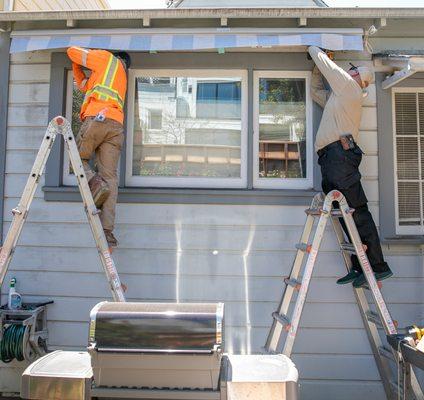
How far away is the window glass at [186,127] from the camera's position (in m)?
3.96

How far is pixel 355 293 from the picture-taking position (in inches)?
135

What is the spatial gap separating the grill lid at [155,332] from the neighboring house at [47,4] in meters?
3.83

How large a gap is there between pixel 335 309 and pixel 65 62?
304 cm

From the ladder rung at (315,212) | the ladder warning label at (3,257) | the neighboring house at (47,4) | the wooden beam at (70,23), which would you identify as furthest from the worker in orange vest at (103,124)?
the neighboring house at (47,4)

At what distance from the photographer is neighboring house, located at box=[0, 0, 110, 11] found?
4.59m

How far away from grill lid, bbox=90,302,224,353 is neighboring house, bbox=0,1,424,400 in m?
1.68

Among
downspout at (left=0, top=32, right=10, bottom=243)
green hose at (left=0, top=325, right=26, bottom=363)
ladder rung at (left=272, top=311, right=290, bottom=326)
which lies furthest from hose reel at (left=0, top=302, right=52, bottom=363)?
ladder rung at (left=272, top=311, right=290, bottom=326)

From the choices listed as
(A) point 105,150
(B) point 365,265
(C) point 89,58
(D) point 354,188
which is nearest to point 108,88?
(C) point 89,58

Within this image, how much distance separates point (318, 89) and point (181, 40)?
3.86 feet

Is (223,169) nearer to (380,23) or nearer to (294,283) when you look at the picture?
(294,283)

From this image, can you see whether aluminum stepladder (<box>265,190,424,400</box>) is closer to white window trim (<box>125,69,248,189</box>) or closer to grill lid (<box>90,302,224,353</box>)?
white window trim (<box>125,69,248,189</box>)

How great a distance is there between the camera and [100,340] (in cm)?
202

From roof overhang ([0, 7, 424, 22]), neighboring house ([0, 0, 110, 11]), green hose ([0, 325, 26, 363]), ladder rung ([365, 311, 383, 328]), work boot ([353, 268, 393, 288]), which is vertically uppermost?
neighboring house ([0, 0, 110, 11])

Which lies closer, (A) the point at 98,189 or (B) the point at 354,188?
(A) the point at 98,189
